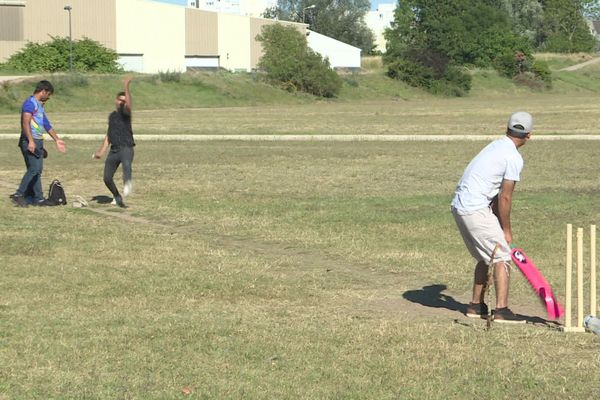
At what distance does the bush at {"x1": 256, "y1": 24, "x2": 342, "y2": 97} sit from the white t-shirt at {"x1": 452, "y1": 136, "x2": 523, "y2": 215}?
6676cm

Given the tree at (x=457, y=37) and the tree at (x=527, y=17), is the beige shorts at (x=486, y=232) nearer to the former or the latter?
the tree at (x=457, y=37)

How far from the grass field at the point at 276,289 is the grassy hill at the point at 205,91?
3680 cm

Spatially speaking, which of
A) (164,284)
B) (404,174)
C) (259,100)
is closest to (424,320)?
(164,284)

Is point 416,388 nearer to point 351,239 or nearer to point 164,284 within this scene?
point 164,284

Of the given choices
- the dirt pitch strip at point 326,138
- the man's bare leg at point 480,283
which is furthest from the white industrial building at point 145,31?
the man's bare leg at point 480,283

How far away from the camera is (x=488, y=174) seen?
344 inches

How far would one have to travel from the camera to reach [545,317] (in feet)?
30.3

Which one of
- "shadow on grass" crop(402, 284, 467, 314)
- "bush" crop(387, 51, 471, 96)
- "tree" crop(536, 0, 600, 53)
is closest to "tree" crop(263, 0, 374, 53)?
"tree" crop(536, 0, 600, 53)

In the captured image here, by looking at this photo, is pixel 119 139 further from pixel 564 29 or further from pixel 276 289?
pixel 564 29

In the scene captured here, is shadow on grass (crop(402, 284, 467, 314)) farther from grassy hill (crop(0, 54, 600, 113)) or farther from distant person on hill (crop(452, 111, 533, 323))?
grassy hill (crop(0, 54, 600, 113))

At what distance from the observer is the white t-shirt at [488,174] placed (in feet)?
28.5

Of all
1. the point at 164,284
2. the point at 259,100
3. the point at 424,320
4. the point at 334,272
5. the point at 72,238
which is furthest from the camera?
the point at 259,100

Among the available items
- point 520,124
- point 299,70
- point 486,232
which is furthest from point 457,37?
point 486,232

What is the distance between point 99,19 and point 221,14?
1292cm
